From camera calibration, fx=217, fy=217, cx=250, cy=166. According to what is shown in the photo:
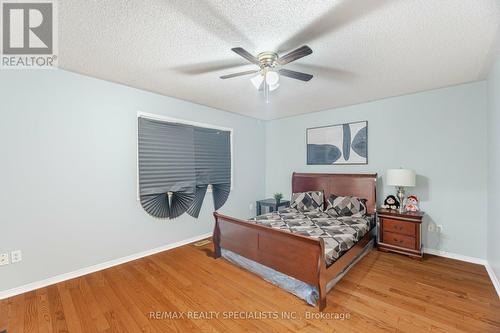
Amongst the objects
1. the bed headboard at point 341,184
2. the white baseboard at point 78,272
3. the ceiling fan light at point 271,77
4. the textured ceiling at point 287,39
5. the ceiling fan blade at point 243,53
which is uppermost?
the textured ceiling at point 287,39

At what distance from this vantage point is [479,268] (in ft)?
9.09

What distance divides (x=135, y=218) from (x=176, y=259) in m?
0.85

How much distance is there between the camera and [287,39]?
6.46ft

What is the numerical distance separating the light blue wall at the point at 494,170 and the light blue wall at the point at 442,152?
0.25 m

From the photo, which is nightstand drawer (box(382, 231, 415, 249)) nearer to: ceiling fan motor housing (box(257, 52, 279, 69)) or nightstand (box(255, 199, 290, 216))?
nightstand (box(255, 199, 290, 216))

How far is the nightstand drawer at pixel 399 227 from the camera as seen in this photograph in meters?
3.05

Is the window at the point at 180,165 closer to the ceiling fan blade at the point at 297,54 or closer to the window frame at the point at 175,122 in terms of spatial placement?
the window frame at the point at 175,122

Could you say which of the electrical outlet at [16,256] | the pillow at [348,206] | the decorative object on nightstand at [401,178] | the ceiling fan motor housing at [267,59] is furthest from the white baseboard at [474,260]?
the electrical outlet at [16,256]

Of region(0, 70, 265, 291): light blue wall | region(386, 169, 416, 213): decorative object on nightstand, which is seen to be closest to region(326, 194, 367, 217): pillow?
region(386, 169, 416, 213): decorative object on nightstand

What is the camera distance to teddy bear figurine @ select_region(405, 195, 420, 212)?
10.9 ft

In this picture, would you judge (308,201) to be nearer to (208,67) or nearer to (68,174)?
(208,67)

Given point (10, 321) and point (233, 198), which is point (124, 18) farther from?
Result: point (233, 198)

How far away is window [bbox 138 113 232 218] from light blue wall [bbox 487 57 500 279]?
375cm

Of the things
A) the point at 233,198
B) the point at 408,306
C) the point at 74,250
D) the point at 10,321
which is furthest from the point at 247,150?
the point at 10,321
